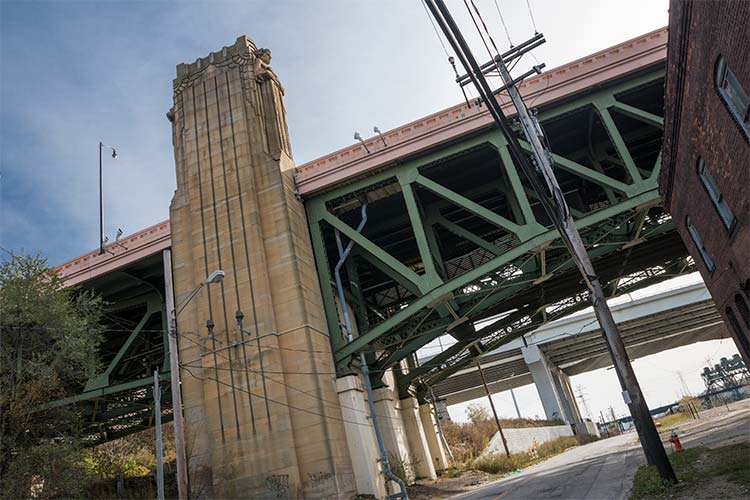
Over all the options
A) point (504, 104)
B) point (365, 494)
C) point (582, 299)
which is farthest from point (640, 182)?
point (365, 494)

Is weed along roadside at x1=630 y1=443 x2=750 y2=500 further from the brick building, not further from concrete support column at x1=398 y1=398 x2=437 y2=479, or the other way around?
concrete support column at x1=398 y1=398 x2=437 y2=479

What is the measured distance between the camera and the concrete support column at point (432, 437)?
1313 inches

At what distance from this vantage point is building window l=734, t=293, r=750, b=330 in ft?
53.6

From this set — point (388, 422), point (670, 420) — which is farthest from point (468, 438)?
point (670, 420)

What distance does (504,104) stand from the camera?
76.5ft

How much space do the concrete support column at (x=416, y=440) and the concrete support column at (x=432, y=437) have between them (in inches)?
155

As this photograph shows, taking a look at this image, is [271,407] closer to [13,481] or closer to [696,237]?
[13,481]

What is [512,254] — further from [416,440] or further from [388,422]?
[416,440]

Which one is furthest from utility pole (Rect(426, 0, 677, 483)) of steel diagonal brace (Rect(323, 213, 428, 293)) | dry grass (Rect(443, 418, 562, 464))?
dry grass (Rect(443, 418, 562, 464))

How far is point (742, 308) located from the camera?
16609 mm

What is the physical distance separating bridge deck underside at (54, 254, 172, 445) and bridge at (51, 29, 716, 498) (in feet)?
0.49

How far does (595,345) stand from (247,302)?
59.4m

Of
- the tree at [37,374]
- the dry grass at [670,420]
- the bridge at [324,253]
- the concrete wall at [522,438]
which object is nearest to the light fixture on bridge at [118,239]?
the bridge at [324,253]

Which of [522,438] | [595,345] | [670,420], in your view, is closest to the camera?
[522,438]
